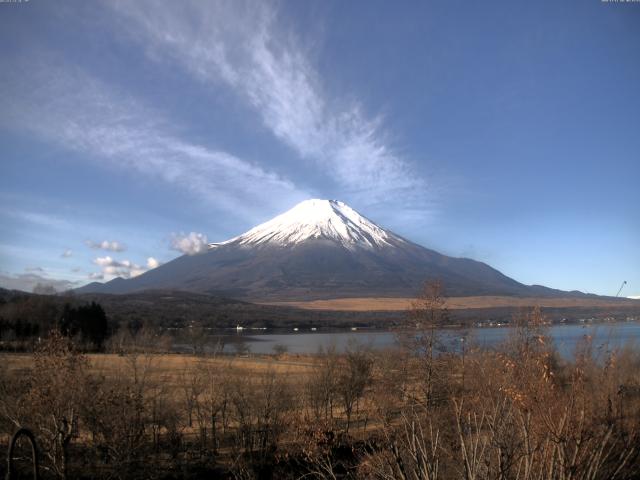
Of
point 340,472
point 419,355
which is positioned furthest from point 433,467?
point 419,355

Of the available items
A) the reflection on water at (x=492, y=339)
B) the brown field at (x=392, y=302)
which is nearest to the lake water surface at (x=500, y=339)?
the reflection on water at (x=492, y=339)

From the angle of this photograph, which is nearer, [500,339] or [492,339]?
[500,339]

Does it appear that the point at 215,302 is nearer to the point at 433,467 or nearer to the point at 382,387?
the point at 382,387

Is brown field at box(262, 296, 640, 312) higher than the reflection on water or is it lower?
higher

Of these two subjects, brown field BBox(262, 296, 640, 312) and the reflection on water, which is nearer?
the reflection on water

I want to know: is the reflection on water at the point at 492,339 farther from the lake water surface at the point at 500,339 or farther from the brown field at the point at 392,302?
the brown field at the point at 392,302

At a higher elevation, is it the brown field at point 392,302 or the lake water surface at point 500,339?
the brown field at point 392,302

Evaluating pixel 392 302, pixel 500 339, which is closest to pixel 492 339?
pixel 500 339

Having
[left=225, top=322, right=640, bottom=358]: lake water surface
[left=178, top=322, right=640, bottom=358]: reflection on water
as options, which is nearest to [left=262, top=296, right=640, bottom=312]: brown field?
[left=178, top=322, right=640, bottom=358]: reflection on water

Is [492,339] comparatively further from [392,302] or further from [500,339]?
[392,302]

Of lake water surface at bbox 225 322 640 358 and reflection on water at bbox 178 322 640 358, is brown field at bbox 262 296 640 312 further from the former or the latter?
lake water surface at bbox 225 322 640 358

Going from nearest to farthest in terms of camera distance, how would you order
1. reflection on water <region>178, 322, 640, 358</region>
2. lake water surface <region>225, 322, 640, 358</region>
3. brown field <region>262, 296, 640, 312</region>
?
lake water surface <region>225, 322, 640, 358</region>
reflection on water <region>178, 322, 640, 358</region>
brown field <region>262, 296, 640, 312</region>

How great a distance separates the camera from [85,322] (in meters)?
61.2

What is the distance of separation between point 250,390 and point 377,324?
345 ft
